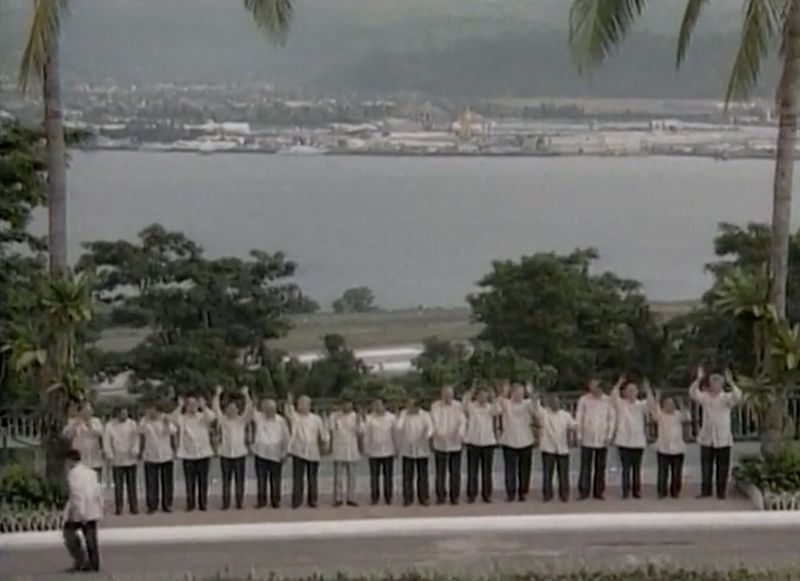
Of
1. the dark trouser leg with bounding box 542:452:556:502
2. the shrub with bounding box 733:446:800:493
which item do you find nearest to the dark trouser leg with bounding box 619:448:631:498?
the dark trouser leg with bounding box 542:452:556:502

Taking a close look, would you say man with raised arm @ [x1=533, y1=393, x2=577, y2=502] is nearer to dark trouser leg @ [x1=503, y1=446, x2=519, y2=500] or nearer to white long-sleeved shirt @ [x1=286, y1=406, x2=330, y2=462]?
dark trouser leg @ [x1=503, y1=446, x2=519, y2=500]

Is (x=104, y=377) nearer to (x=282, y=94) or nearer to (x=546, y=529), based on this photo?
(x=282, y=94)

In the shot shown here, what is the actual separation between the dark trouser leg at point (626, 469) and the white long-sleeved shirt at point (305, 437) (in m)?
2.90

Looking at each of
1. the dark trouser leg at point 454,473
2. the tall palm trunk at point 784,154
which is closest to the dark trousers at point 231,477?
the dark trouser leg at point 454,473

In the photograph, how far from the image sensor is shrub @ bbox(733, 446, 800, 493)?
629 inches

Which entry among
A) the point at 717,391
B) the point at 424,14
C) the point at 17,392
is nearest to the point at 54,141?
the point at 17,392

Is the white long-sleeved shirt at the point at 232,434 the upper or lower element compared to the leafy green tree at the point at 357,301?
lower

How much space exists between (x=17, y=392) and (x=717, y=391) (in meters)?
6.70

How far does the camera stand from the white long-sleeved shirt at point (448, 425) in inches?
627

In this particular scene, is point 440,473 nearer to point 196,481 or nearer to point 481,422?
point 481,422

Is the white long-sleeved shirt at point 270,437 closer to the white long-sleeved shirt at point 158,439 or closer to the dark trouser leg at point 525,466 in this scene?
the white long-sleeved shirt at point 158,439

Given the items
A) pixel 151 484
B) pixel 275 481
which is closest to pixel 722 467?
pixel 275 481

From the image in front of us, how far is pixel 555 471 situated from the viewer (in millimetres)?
16188

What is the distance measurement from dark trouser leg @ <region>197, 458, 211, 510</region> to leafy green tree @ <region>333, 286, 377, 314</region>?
304cm
